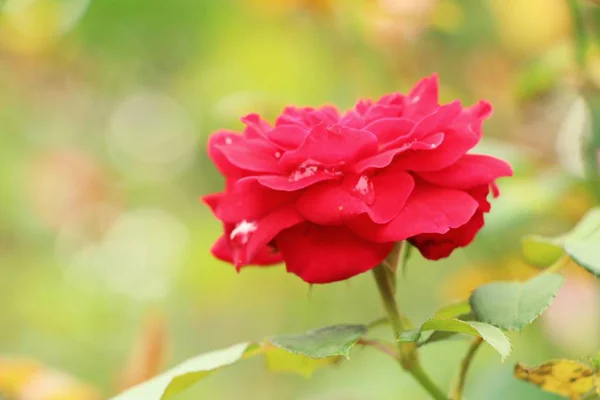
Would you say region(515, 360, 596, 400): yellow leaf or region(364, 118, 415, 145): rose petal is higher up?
region(364, 118, 415, 145): rose petal

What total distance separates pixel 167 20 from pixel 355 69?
1.43 ft

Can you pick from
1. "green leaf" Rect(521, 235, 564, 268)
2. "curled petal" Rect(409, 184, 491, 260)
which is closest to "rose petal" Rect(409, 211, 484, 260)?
"curled petal" Rect(409, 184, 491, 260)

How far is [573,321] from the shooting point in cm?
96

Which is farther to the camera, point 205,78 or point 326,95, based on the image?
point 205,78

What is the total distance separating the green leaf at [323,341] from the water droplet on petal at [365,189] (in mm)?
67

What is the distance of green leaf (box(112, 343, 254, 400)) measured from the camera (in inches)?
13.8

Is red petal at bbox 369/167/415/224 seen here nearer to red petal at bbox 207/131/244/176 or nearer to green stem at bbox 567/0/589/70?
red petal at bbox 207/131/244/176

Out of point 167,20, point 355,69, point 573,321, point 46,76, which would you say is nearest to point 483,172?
point 573,321

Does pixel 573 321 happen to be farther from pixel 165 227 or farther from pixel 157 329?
pixel 165 227

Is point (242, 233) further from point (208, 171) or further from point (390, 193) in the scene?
point (208, 171)

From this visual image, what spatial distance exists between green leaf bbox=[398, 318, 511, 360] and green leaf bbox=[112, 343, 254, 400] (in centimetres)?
9

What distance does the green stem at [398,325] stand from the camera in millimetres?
364

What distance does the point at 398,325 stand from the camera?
0.37 m

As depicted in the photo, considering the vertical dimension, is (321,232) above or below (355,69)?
above
